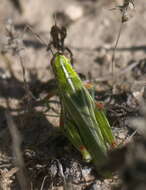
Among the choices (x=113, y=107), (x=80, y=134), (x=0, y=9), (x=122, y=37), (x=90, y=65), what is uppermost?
(x=0, y=9)

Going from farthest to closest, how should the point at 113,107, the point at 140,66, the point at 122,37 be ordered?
the point at 122,37
the point at 140,66
the point at 113,107

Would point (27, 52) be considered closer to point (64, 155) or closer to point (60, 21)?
point (60, 21)

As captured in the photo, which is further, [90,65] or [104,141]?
[90,65]

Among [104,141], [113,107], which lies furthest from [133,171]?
[113,107]

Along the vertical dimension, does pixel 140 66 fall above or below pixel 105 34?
below
